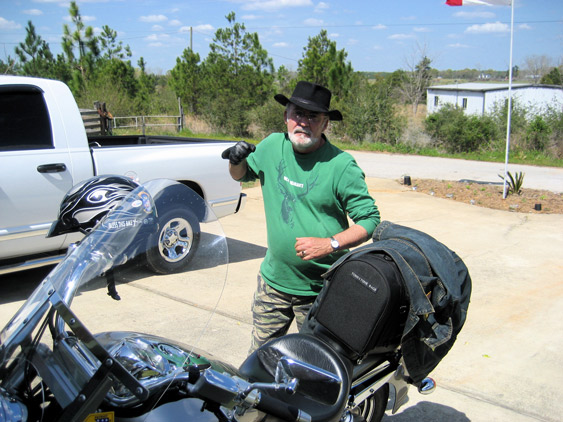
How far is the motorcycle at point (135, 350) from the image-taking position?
1.49m

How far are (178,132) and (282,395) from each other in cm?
2665

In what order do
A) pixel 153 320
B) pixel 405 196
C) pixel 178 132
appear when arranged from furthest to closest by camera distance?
pixel 178 132, pixel 405 196, pixel 153 320

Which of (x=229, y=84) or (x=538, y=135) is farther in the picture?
(x=229, y=84)

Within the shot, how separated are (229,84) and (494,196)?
2426 cm

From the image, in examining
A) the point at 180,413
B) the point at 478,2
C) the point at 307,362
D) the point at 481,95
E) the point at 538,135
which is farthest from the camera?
the point at 481,95

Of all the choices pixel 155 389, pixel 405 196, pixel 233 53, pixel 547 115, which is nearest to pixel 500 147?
pixel 547 115

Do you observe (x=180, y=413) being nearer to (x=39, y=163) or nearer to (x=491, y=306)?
(x=39, y=163)

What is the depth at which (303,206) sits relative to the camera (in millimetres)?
2900

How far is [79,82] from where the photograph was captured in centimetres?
3272

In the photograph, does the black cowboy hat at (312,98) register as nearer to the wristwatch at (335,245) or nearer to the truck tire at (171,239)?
the wristwatch at (335,245)

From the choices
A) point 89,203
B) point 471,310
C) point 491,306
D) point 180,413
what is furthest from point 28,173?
point 491,306

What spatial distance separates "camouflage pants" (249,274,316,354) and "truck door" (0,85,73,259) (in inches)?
112

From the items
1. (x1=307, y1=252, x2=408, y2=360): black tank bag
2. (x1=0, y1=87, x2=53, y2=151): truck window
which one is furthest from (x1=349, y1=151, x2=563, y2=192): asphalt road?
(x1=307, y1=252, x2=408, y2=360): black tank bag

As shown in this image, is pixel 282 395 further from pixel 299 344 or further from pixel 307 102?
pixel 307 102
